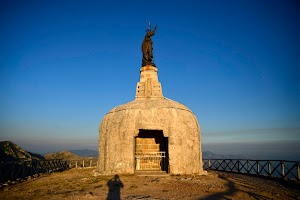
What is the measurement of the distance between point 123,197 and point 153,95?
13.3m

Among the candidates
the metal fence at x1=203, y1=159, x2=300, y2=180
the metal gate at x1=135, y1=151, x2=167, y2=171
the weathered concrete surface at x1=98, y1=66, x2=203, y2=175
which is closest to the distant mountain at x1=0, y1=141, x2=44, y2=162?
the metal gate at x1=135, y1=151, x2=167, y2=171

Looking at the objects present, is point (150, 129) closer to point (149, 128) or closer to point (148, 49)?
point (149, 128)

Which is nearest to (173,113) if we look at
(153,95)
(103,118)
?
(153,95)

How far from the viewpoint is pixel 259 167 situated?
2031 cm

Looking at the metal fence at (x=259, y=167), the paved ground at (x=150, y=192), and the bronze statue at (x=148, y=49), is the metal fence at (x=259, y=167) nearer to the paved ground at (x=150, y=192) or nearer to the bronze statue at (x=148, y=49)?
the paved ground at (x=150, y=192)

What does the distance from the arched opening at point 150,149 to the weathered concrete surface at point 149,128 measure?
2.82 metres

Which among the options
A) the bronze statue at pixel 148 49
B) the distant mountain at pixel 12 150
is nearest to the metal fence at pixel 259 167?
the bronze statue at pixel 148 49

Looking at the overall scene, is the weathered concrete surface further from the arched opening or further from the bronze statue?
the bronze statue

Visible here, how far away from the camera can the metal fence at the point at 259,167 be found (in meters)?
16.6

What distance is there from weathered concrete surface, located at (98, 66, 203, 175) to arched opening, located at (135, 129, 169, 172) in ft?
9.25

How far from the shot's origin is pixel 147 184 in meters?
14.2

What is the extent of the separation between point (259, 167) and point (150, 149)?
370 inches

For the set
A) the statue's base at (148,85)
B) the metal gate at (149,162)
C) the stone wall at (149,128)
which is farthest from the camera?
the statue's base at (148,85)

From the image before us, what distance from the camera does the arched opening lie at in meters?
21.2
